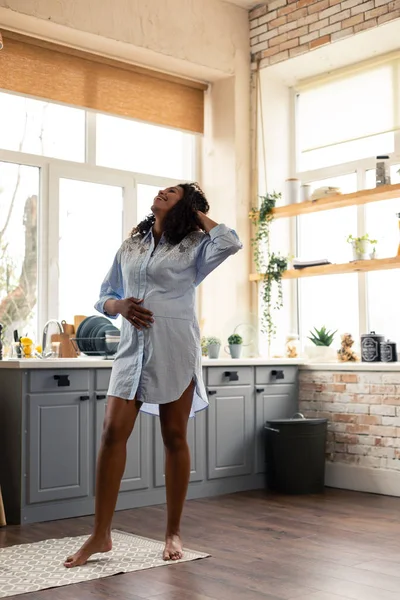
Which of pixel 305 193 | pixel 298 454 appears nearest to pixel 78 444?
pixel 298 454

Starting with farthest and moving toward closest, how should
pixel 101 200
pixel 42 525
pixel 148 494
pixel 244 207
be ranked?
pixel 244 207, pixel 101 200, pixel 148 494, pixel 42 525

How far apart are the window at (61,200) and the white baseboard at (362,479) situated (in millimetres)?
1873

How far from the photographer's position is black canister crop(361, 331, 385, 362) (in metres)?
4.95

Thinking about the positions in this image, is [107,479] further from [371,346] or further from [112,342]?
[371,346]

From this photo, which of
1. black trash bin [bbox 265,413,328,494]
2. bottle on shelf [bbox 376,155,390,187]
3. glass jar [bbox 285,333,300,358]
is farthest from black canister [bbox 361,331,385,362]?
bottle on shelf [bbox 376,155,390,187]

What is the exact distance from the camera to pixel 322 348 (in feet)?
17.8

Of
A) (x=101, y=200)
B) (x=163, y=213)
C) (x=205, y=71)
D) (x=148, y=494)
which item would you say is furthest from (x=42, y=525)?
(x=205, y=71)

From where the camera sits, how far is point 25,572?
9.44ft

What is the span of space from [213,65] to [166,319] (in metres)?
3.18

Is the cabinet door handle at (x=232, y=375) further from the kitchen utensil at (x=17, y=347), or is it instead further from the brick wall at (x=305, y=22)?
the brick wall at (x=305, y=22)

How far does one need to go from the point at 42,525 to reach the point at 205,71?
3436 millimetres

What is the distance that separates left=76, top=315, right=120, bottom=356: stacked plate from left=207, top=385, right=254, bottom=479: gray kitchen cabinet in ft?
2.18

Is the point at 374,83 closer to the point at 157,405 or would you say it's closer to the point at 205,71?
the point at 205,71

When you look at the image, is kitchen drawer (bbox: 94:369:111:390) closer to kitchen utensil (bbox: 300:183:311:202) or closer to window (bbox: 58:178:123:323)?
window (bbox: 58:178:123:323)
